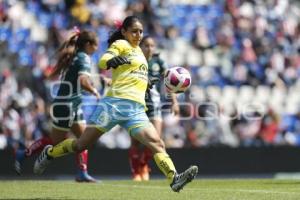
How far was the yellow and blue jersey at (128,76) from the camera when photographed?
902 cm

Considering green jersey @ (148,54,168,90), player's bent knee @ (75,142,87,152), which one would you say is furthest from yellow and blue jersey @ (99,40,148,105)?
green jersey @ (148,54,168,90)

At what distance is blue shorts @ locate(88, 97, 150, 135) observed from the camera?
8969 mm

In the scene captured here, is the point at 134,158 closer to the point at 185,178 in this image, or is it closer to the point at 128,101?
the point at 128,101

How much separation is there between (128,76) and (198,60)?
36.6 ft

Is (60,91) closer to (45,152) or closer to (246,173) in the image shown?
(45,152)

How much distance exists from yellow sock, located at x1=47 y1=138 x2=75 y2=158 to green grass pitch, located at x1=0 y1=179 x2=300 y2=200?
19.8 inches

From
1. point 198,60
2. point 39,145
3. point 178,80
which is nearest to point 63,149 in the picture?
point 178,80

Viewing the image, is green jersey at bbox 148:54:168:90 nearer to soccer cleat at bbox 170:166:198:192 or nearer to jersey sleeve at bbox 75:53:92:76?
jersey sleeve at bbox 75:53:92:76

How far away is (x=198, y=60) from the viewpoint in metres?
20.1

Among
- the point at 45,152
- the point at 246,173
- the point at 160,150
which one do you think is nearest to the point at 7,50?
the point at 246,173

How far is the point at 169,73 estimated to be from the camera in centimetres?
1013

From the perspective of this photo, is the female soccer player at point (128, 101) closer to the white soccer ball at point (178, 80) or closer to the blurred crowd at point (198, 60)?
the white soccer ball at point (178, 80)

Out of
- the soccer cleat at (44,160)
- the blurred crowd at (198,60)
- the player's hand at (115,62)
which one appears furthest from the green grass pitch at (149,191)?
the blurred crowd at (198,60)

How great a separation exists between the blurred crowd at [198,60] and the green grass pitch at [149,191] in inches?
217
